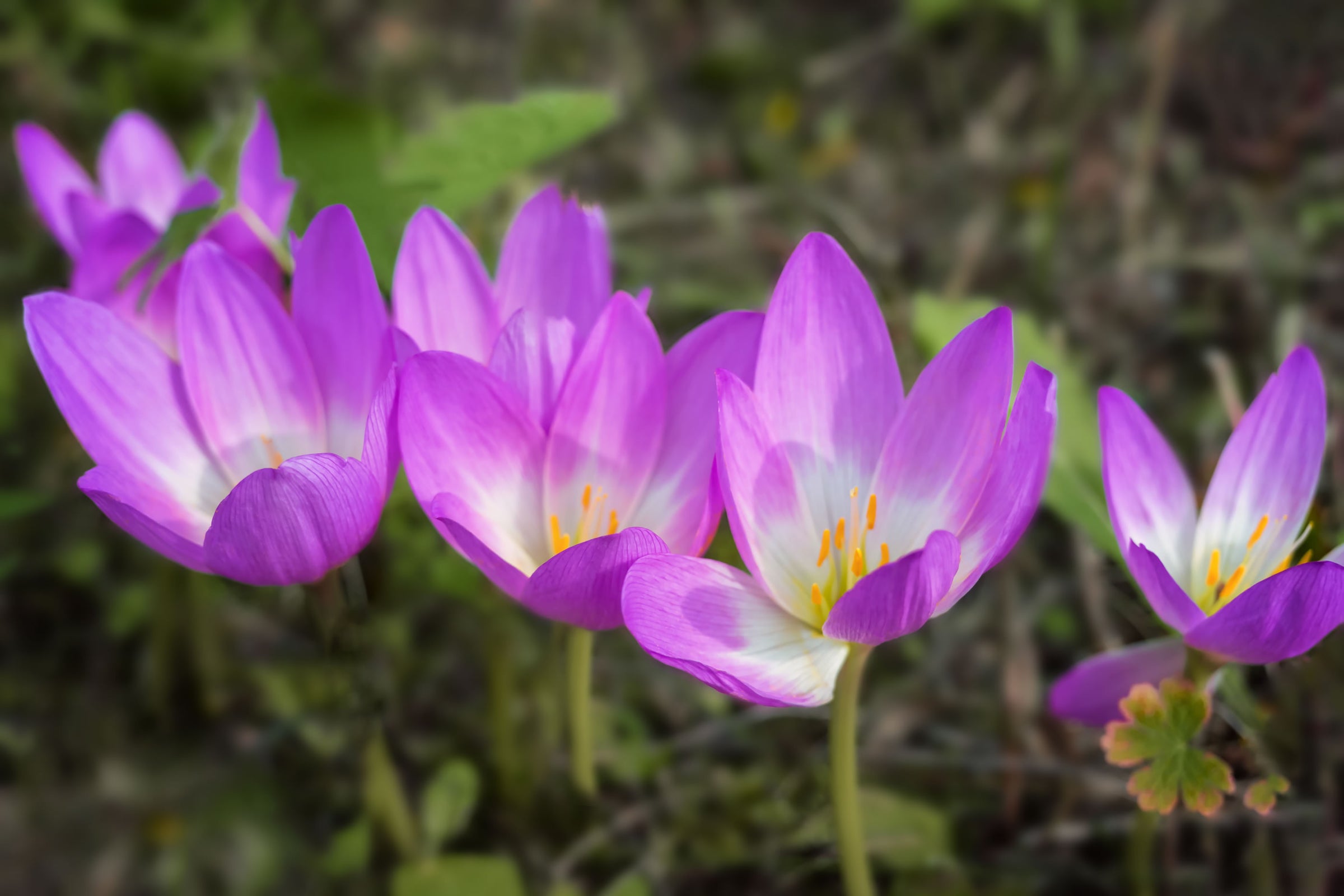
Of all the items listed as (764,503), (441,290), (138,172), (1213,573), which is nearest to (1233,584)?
(1213,573)

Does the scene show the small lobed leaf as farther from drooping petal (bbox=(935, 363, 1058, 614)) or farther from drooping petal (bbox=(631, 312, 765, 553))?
drooping petal (bbox=(631, 312, 765, 553))

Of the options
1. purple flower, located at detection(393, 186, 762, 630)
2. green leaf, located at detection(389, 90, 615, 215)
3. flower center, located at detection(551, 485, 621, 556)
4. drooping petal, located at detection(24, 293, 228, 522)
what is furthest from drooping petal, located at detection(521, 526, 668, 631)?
green leaf, located at detection(389, 90, 615, 215)

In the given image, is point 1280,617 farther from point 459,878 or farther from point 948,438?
point 459,878

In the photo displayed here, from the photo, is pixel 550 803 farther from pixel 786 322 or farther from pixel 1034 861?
pixel 786 322

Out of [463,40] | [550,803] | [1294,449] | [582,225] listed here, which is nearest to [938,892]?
[550,803]

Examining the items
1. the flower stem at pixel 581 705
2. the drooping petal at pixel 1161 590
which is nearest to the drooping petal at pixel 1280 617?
the drooping petal at pixel 1161 590

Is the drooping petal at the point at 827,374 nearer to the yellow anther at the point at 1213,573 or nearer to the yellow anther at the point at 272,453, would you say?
the yellow anther at the point at 1213,573
